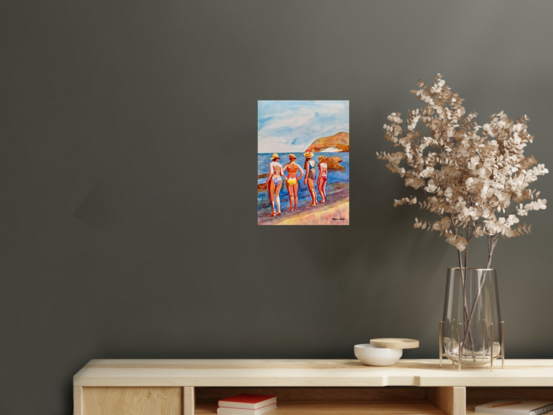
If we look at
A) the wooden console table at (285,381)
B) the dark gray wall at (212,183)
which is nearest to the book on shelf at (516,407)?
the wooden console table at (285,381)

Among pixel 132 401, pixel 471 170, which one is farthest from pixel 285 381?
pixel 471 170

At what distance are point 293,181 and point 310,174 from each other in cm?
9

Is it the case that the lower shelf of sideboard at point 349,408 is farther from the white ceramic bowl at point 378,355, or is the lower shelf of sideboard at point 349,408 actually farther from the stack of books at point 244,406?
the white ceramic bowl at point 378,355

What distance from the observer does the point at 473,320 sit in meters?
2.21

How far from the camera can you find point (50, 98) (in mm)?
2605

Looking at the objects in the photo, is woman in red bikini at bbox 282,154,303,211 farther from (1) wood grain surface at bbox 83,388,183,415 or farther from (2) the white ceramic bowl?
(1) wood grain surface at bbox 83,388,183,415

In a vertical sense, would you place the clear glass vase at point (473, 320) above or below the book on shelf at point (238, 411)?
above

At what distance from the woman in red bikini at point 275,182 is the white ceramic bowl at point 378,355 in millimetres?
745

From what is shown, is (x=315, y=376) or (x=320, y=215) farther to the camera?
(x=320, y=215)

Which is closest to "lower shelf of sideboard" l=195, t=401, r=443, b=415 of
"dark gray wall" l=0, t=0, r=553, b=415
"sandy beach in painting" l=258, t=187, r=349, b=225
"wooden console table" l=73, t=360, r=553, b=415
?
"wooden console table" l=73, t=360, r=553, b=415

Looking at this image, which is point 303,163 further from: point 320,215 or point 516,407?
point 516,407

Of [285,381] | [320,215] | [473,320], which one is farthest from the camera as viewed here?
[320,215]

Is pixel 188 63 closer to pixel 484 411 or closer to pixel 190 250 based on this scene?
pixel 190 250

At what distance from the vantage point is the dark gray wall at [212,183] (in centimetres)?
257
